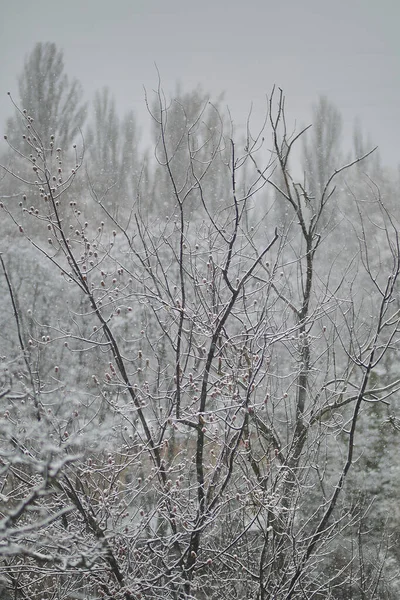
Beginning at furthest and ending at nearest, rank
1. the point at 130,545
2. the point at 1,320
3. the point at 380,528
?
the point at 1,320
the point at 380,528
the point at 130,545

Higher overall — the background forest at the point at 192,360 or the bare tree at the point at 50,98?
the bare tree at the point at 50,98

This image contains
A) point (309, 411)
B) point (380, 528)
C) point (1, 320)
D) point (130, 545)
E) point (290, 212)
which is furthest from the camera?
point (290, 212)

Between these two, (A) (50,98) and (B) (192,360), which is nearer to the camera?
(B) (192,360)

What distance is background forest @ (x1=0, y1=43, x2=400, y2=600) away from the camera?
335 centimetres

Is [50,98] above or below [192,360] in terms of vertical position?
above

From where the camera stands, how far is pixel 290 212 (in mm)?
16141

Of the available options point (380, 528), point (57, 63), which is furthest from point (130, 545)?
point (57, 63)

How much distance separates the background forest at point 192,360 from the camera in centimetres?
335

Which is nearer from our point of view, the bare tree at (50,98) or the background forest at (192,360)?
the background forest at (192,360)

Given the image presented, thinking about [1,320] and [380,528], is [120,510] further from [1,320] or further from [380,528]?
[1,320]

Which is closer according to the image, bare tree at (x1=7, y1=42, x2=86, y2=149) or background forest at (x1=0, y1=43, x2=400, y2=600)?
background forest at (x1=0, y1=43, x2=400, y2=600)

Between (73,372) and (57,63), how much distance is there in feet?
35.2

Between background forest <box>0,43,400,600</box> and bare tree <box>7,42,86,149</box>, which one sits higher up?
bare tree <box>7,42,86,149</box>

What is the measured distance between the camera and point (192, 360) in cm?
747
